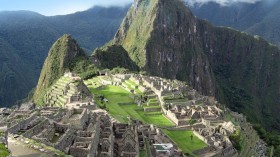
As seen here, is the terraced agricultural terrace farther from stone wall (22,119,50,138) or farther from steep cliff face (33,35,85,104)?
steep cliff face (33,35,85,104)

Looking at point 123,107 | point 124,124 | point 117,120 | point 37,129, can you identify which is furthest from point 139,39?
point 37,129

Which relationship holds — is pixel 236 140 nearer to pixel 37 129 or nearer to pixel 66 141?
pixel 66 141

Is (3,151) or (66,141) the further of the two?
(66,141)

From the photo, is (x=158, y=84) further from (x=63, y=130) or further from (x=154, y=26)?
(x=154, y=26)

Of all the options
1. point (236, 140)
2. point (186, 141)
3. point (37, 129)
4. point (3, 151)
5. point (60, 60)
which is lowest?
point (236, 140)

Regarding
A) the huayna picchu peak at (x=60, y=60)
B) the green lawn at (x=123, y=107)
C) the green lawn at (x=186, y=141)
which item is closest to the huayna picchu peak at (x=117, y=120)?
the green lawn at (x=123, y=107)

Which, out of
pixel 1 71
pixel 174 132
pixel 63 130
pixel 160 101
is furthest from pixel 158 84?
pixel 1 71

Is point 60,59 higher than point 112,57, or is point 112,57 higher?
point 112,57
